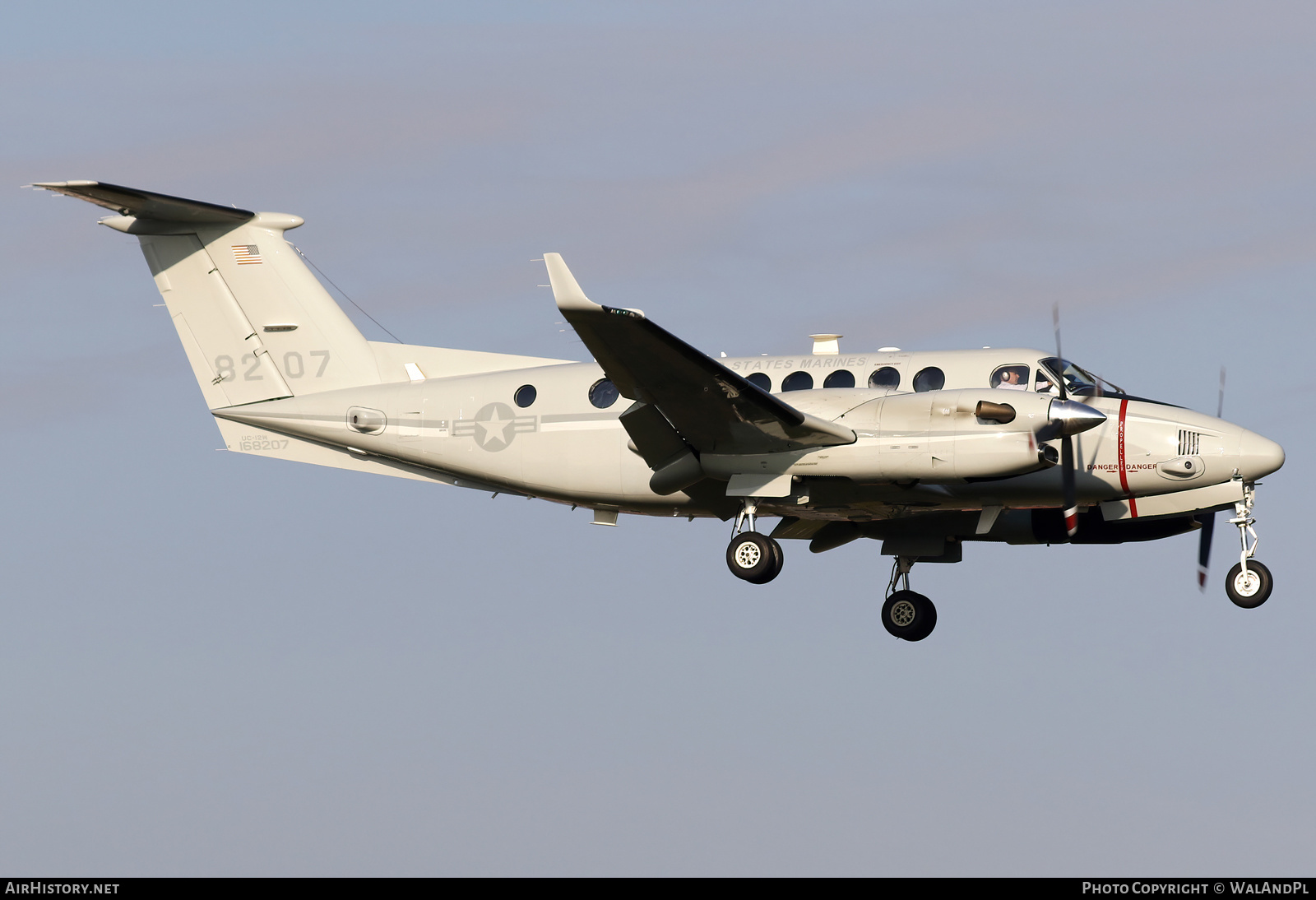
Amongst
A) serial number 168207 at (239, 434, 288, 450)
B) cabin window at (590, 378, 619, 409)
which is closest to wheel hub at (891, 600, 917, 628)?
cabin window at (590, 378, 619, 409)

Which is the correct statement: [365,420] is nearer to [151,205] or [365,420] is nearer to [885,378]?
[151,205]

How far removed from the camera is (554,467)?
70.3ft

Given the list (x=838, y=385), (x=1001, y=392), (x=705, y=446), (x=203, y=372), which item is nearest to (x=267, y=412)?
(x=203, y=372)

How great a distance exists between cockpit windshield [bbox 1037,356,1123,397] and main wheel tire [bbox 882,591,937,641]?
4.55 meters

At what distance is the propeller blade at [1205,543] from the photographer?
69.8 feet

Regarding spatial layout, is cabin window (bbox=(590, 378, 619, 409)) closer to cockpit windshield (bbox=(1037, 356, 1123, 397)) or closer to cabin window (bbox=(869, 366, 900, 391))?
cabin window (bbox=(869, 366, 900, 391))

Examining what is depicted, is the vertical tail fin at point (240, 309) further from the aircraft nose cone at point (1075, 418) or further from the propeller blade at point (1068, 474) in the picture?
the aircraft nose cone at point (1075, 418)

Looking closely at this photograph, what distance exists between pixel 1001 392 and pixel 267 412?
10.3 m

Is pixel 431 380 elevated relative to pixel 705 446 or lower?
elevated

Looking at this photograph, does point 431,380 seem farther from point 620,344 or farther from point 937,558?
point 937,558

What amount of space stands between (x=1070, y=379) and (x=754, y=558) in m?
4.36

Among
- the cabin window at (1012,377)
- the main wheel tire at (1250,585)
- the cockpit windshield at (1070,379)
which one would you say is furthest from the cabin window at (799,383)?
the main wheel tire at (1250,585)

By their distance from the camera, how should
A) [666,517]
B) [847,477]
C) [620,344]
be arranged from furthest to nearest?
1. [666,517]
2. [847,477]
3. [620,344]

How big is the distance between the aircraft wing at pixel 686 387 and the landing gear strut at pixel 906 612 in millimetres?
4342
